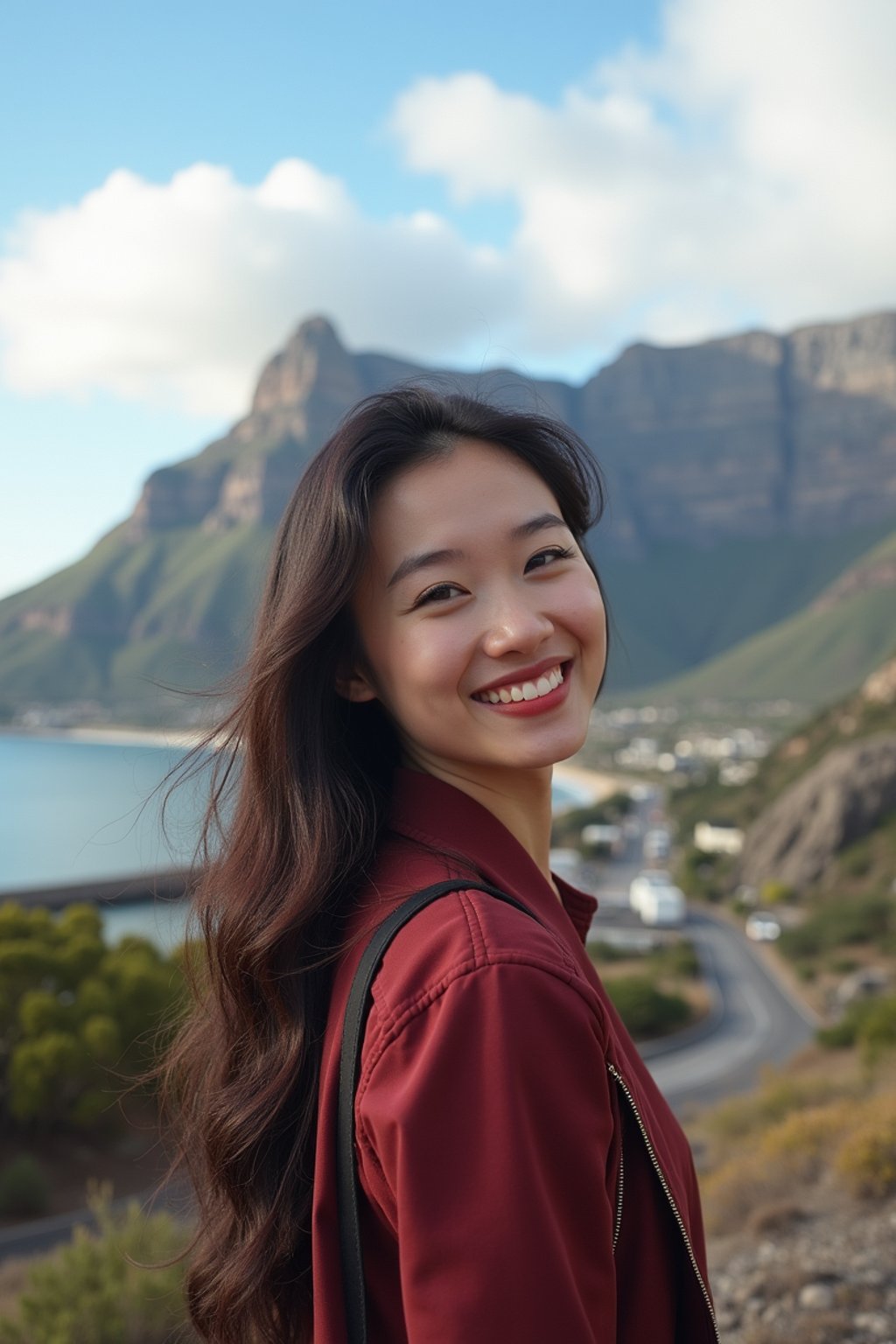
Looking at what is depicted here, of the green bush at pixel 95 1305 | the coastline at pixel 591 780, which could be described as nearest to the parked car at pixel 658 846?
the coastline at pixel 591 780

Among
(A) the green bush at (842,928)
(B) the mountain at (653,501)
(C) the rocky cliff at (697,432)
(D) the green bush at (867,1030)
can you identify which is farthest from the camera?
(C) the rocky cliff at (697,432)

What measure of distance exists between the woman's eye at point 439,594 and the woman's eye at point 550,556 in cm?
12

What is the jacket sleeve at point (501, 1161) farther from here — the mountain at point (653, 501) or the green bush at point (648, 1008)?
the mountain at point (653, 501)

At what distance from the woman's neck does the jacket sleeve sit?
45cm

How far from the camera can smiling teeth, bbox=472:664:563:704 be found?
141cm

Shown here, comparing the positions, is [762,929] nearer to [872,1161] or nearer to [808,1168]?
[808,1168]

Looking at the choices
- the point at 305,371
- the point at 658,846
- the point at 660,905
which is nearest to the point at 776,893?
the point at 660,905

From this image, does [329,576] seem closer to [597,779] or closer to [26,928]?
[26,928]

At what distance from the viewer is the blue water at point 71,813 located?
39625 mm

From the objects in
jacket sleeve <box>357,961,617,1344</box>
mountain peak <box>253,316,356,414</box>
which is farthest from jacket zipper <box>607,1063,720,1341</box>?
mountain peak <box>253,316,356,414</box>

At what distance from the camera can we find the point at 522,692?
4.64ft

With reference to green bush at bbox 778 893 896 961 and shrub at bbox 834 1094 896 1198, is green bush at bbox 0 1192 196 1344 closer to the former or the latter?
shrub at bbox 834 1094 896 1198

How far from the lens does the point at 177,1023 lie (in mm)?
1891

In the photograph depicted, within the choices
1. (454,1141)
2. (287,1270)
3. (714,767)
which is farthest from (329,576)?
(714,767)
